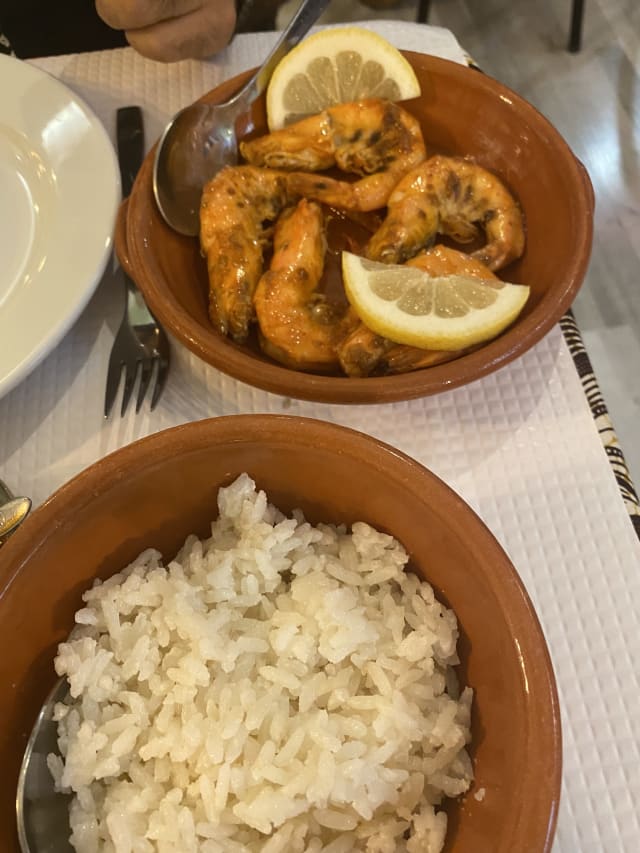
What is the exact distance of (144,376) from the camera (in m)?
1.02

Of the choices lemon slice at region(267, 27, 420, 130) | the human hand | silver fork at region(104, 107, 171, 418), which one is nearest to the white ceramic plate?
silver fork at region(104, 107, 171, 418)

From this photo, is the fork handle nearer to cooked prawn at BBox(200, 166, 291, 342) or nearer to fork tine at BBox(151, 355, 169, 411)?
cooked prawn at BBox(200, 166, 291, 342)

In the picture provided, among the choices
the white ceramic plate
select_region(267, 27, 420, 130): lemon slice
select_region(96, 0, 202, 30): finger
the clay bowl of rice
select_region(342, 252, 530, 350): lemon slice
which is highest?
select_region(96, 0, 202, 30): finger

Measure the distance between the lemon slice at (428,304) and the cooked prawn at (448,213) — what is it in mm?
93

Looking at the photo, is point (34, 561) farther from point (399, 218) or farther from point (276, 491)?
point (399, 218)

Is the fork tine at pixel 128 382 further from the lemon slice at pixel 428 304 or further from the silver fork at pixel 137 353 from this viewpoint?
the lemon slice at pixel 428 304

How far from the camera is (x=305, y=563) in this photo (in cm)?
76

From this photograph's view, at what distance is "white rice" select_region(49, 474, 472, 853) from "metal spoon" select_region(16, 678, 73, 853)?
0.02 metres

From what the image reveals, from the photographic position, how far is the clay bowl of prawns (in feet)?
3.06

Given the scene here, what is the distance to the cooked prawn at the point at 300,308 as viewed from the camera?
3.23 feet

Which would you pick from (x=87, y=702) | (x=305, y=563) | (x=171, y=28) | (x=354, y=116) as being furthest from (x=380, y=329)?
(x=171, y=28)

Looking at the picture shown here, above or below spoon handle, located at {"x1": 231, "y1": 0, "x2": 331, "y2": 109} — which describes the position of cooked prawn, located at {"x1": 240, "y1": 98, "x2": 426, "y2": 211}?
below

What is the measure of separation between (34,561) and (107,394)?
0.36 metres

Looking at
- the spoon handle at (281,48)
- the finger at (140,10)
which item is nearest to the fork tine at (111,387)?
the spoon handle at (281,48)
